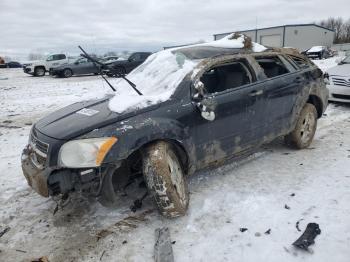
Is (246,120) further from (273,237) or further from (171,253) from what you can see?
(171,253)

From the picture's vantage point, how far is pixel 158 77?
160 inches

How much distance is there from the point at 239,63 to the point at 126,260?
8.84 feet

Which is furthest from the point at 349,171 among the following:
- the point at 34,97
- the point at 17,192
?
the point at 34,97

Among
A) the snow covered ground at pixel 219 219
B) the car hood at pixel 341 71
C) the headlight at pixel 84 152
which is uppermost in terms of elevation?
the headlight at pixel 84 152

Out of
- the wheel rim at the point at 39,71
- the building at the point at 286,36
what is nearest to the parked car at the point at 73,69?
the wheel rim at the point at 39,71

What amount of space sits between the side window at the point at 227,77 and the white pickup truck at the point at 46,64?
20.8 meters

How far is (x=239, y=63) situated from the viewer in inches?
170

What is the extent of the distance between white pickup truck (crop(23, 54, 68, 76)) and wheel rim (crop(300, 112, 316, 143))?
68.5ft

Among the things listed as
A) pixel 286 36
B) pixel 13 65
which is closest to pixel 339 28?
pixel 286 36

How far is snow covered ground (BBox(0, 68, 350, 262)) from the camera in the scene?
9.64 ft

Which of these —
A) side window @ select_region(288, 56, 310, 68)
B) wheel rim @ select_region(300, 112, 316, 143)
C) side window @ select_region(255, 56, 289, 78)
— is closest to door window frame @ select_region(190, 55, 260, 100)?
side window @ select_region(255, 56, 289, 78)

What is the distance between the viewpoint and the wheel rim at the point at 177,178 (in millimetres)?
3383

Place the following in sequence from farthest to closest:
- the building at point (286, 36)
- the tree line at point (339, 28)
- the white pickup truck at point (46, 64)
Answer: the tree line at point (339, 28) < the building at point (286, 36) < the white pickup truck at point (46, 64)

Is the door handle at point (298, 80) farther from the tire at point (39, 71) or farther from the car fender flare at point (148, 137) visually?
the tire at point (39, 71)
